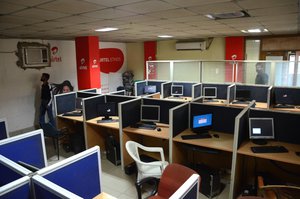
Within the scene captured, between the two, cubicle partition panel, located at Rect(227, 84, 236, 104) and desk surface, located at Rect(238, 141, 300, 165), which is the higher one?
cubicle partition panel, located at Rect(227, 84, 236, 104)

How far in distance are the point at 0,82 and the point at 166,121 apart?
4.46 metres

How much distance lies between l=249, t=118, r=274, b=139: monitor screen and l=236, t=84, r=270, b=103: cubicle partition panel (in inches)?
115

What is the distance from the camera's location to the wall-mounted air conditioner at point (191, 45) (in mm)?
7800

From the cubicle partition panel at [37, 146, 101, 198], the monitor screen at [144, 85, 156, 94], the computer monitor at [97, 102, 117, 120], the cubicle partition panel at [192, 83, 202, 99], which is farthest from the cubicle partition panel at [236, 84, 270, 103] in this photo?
the cubicle partition panel at [37, 146, 101, 198]

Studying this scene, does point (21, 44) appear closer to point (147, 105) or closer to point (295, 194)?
point (147, 105)

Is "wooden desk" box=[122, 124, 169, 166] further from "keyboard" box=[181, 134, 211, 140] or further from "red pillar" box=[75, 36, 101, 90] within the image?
"red pillar" box=[75, 36, 101, 90]

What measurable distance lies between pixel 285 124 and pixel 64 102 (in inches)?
168

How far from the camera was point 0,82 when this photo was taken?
5.83m

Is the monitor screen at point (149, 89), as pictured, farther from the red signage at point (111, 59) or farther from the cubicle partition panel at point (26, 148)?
the cubicle partition panel at point (26, 148)

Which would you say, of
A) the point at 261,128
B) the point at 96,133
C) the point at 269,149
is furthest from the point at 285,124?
the point at 96,133

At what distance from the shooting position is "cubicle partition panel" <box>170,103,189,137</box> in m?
3.31

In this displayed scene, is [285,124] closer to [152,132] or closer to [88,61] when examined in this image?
[152,132]

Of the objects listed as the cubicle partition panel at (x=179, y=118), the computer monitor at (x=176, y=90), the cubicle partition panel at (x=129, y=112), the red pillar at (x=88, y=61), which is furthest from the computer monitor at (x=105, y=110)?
the computer monitor at (x=176, y=90)

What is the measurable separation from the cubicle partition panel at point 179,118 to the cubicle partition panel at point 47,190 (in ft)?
6.74
